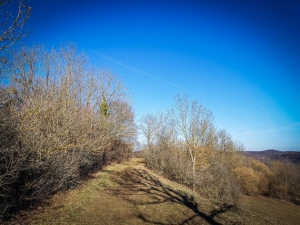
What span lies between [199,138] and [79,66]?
57.1ft

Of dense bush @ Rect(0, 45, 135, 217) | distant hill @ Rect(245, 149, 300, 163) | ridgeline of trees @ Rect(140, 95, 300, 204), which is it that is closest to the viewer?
dense bush @ Rect(0, 45, 135, 217)

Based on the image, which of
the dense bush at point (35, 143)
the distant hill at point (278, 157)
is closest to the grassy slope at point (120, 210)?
the dense bush at point (35, 143)

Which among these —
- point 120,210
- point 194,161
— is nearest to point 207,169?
point 194,161

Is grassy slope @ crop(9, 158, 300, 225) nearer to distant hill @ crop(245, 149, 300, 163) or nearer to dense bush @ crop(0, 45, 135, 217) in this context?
dense bush @ crop(0, 45, 135, 217)

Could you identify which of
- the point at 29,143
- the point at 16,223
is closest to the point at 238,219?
the point at 16,223

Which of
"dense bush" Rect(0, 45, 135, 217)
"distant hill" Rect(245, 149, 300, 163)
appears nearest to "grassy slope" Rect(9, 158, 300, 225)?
"dense bush" Rect(0, 45, 135, 217)

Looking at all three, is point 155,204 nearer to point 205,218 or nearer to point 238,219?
point 205,218

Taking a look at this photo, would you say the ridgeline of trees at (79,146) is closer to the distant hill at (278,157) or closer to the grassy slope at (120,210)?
the grassy slope at (120,210)

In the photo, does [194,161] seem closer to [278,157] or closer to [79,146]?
[79,146]

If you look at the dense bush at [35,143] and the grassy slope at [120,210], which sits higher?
the dense bush at [35,143]

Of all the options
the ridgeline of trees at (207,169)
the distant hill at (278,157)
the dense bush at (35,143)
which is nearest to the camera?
the dense bush at (35,143)

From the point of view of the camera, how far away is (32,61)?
1728 cm

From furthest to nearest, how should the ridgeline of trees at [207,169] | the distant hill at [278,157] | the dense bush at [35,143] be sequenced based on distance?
the distant hill at [278,157]
the ridgeline of trees at [207,169]
the dense bush at [35,143]

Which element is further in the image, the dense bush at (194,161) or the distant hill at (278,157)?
the distant hill at (278,157)
